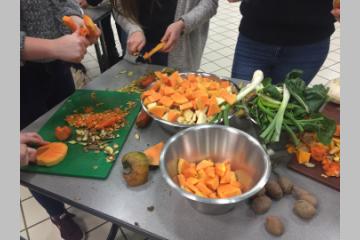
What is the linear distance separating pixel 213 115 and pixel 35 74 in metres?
0.77

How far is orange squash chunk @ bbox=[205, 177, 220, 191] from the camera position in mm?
781

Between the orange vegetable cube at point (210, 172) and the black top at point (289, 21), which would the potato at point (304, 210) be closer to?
the orange vegetable cube at point (210, 172)

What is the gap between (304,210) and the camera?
770 millimetres

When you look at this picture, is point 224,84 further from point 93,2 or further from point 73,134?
point 93,2

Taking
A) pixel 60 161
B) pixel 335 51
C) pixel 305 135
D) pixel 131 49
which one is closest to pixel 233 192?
pixel 305 135

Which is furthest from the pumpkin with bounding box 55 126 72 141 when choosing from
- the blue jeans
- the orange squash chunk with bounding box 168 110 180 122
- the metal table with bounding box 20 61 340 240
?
the blue jeans

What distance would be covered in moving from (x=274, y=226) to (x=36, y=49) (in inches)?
36.0

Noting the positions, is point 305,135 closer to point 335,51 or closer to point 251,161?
point 251,161

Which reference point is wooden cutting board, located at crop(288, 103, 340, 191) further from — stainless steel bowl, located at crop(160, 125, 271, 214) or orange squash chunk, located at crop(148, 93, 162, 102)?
orange squash chunk, located at crop(148, 93, 162, 102)

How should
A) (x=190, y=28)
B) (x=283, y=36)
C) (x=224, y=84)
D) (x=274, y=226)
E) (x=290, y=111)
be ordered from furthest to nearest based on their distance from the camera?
(x=190, y=28)
(x=283, y=36)
(x=224, y=84)
(x=290, y=111)
(x=274, y=226)

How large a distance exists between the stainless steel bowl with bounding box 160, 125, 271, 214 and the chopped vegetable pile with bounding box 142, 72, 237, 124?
10 centimetres

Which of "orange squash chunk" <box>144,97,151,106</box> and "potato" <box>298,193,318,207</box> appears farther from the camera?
"orange squash chunk" <box>144,97,151,106</box>

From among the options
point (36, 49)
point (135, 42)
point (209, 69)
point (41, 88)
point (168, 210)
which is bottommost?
point (209, 69)

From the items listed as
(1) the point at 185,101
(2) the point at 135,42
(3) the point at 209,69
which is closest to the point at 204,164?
(1) the point at 185,101
